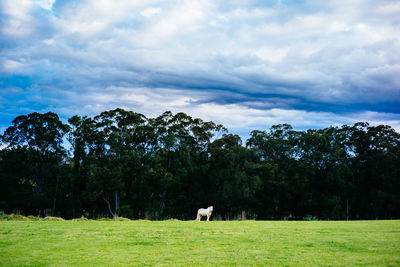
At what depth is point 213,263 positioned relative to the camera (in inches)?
252

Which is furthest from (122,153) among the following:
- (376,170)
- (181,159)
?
(376,170)

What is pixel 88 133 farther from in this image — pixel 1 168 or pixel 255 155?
pixel 255 155

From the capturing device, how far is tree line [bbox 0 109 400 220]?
38094 millimetres

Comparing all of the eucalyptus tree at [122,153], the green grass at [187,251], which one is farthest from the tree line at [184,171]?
the green grass at [187,251]

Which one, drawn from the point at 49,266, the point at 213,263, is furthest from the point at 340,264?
the point at 49,266

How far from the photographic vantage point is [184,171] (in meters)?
38.8

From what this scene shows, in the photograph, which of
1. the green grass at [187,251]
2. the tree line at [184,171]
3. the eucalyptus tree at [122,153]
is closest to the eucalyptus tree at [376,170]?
the tree line at [184,171]

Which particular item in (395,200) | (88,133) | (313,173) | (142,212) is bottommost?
(142,212)

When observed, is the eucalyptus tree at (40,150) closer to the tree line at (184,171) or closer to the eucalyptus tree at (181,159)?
the tree line at (184,171)

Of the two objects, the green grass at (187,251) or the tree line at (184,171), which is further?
the tree line at (184,171)

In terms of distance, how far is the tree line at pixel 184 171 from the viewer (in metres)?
38.1

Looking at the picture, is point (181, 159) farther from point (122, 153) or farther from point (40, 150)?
point (40, 150)

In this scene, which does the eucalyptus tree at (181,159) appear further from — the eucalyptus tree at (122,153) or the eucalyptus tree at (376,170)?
the eucalyptus tree at (376,170)

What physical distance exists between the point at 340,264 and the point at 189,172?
35.1 meters
